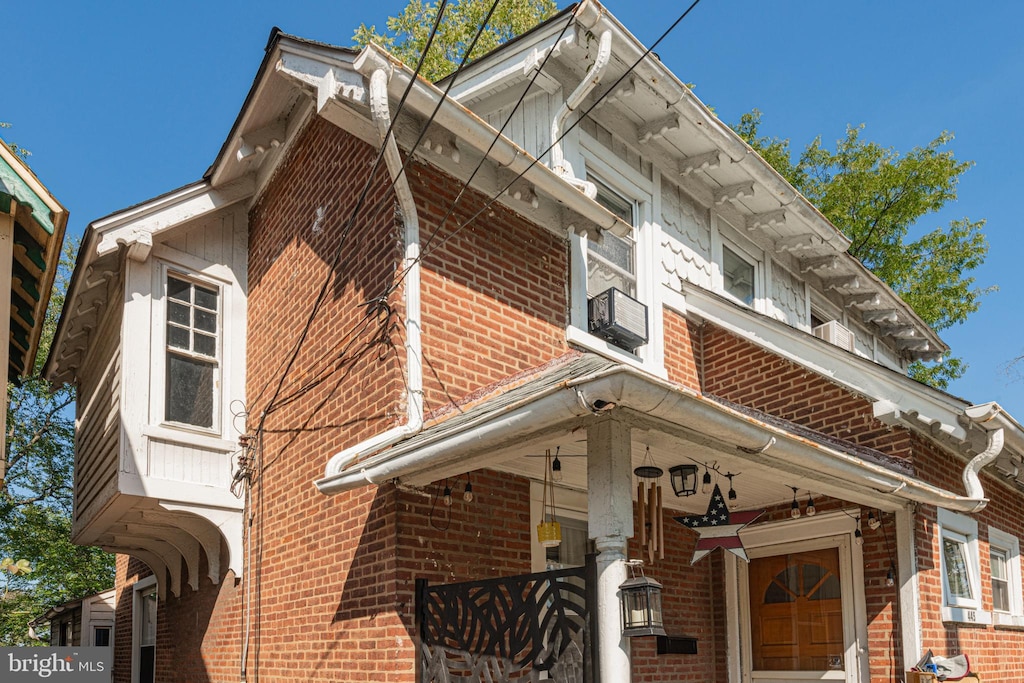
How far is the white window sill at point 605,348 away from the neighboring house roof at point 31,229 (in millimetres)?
4161

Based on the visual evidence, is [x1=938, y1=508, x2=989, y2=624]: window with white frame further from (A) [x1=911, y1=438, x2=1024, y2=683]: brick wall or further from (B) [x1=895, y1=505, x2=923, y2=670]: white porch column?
(B) [x1=895, y1=505, x2=923, y2=670]: white porch column

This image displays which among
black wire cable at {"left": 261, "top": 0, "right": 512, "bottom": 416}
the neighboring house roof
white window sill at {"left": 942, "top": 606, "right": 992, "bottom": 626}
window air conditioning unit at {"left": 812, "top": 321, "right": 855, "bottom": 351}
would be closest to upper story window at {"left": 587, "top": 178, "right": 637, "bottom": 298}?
black wire cable at {"left": 261, "top": 0, "right": 512, "bottom": 416}

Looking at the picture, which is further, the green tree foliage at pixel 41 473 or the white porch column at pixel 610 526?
the green tree foliage at pixel 41 473

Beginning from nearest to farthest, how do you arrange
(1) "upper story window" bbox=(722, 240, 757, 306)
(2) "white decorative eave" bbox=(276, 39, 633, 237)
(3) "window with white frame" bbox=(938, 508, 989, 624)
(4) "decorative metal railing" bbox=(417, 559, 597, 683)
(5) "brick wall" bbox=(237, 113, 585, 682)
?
(4) "decorative metal railing" bbox=(417, 559, 597, 683), (5) "brick wall" bbox=(237, 113, 585, 682), (2) "white decorative eave" bbox=(276, 39, 633, 237), (3) "window with white frame" bbox=(938, 508, 989, 624), (1) "upper story window" bbox=(722, 240, 757, 306)

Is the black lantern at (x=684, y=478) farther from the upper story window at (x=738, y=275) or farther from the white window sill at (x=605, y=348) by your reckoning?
the upper story window at (x=738, y=275)

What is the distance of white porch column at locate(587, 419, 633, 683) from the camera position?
192 inches

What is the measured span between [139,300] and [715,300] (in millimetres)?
5602

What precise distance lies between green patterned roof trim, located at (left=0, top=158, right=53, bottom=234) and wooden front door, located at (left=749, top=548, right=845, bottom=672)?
272 inches

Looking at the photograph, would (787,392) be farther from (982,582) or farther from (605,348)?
(982,582)

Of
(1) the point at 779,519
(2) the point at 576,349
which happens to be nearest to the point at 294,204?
(2) the point at 576,349

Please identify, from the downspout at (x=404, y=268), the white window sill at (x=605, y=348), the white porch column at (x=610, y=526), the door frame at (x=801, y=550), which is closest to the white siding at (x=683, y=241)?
the white window sill at (x=605, y=348)

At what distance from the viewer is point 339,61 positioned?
7.00 metres

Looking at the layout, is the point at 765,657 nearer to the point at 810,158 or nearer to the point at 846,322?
the point at 846,322

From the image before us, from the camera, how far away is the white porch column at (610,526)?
4.88 metres
